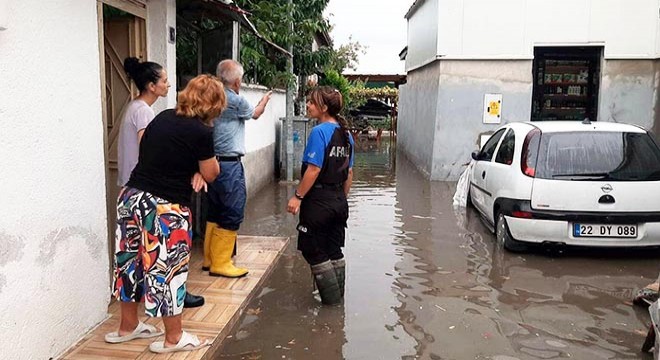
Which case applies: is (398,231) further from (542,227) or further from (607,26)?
(607,26)

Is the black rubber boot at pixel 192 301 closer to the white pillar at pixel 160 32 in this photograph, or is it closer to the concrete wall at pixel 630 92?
the white pillar at pixel 160 32

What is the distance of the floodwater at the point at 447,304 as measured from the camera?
4195 mm

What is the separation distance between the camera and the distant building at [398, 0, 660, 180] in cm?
1130

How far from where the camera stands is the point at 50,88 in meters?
3.50

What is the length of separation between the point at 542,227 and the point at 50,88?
4767 millimetres

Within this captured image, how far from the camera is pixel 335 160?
15.4 ft

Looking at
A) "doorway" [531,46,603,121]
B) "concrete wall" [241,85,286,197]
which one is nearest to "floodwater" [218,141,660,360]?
"concrete wall" [241,85,286,197]

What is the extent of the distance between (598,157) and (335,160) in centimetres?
310

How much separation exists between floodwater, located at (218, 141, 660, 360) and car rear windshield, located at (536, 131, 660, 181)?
938 mm

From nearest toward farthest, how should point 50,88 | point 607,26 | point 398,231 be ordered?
point 50,88
point 398,231
point 607,26

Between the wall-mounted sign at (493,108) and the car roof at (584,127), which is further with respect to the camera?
the wall-mounted sign at (493,108)

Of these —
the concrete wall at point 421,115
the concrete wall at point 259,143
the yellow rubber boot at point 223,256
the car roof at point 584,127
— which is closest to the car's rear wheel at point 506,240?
the car roof at point 584,127

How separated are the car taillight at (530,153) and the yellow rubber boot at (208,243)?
327cm

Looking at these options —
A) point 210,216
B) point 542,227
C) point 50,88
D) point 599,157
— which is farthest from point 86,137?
point 599,157
